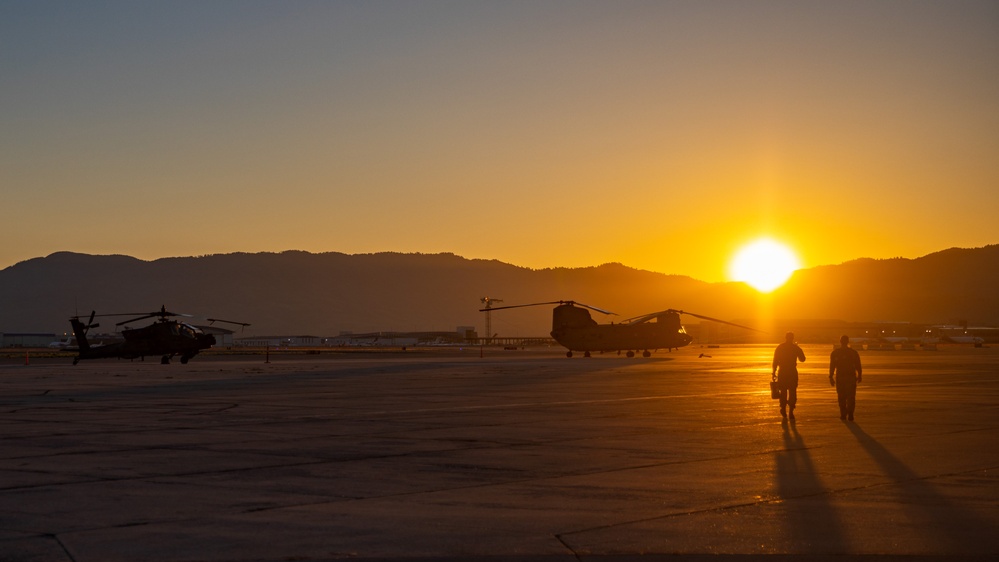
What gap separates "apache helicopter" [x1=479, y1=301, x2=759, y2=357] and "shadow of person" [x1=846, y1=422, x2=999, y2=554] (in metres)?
58.1

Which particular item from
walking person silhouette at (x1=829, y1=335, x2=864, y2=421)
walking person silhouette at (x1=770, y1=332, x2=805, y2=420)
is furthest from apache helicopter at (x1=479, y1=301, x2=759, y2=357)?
walking person silhouette at (x1=829, y1=335, x2=864, y2=421)

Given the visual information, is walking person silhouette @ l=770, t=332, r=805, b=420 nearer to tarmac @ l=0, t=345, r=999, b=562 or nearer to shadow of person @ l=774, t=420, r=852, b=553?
tarmac @ l=0, t=345, r=999, b=562

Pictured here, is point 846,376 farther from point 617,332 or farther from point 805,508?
point 617,332

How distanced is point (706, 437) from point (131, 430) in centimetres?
1022

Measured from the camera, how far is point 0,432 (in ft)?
63.8

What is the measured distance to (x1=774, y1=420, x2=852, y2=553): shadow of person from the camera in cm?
938

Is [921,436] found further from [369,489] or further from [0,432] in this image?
[0,432]

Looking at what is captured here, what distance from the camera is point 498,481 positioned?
1327cm

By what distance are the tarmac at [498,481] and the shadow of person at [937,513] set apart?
0.15ft

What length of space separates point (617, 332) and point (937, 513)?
63.0m

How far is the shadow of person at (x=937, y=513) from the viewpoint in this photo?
9469mm

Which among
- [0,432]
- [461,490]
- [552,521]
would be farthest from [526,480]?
[0,432]

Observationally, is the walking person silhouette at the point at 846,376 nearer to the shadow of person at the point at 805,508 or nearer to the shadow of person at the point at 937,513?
the shadow of person at the point at 805,508

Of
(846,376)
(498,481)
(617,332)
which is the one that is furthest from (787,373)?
(617,332)
